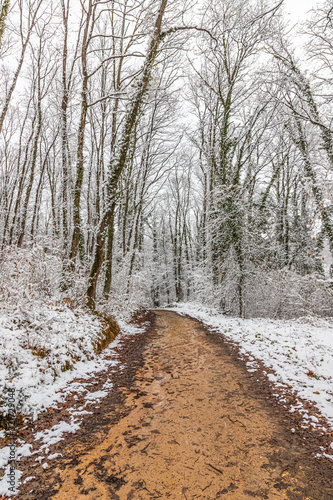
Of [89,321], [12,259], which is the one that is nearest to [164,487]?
[89,321]

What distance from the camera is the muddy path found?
2.28 metres

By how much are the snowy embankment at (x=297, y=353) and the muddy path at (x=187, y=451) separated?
686mm

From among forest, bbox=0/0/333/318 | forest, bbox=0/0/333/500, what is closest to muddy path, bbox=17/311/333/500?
forest, bbox=0/0/333/500

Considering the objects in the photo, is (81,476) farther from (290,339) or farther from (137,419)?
(290,339)

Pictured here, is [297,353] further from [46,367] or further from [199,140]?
[199,140]

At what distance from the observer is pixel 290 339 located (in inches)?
265

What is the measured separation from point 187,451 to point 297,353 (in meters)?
3.94

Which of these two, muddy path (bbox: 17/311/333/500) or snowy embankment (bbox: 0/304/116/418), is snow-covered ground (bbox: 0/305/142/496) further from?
muddy path (bbox: 17/311/333/500)

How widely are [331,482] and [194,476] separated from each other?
4.22 feet

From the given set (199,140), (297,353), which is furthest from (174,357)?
(199,140)

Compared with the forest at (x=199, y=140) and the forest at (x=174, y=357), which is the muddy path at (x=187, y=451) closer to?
the forest at (x=174, y=357)

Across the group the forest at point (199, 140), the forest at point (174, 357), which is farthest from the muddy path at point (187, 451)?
the forest at point (199, 140)

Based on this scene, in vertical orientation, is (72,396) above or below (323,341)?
below

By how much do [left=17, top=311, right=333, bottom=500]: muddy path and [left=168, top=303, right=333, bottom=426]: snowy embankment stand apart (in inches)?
27.0
